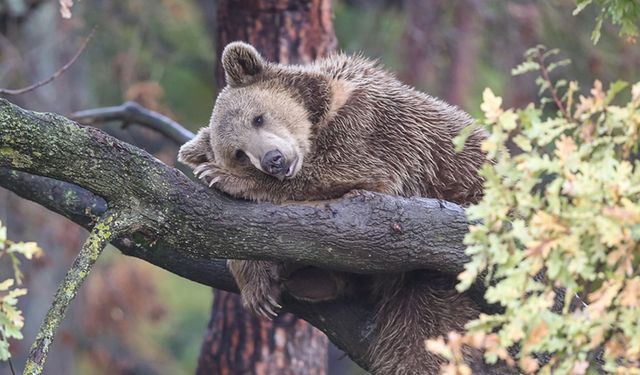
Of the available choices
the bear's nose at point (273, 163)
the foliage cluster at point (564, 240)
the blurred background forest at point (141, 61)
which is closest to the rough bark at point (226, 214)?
the bear's nose at point (273, 163)

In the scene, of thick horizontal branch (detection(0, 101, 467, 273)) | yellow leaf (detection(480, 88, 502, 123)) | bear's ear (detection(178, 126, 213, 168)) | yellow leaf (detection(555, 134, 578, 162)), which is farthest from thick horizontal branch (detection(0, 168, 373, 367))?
yellow leaf (detection(555, 134, 578, 162))

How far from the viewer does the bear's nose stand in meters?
4.91

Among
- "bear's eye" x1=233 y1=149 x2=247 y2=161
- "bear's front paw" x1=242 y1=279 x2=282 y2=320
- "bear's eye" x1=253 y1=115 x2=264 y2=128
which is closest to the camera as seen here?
"bear's front paw" x1=242 y1=279 x2=282 y2=320

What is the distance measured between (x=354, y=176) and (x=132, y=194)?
1.22 metres

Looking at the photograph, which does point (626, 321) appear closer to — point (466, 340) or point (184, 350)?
point (466, 340)

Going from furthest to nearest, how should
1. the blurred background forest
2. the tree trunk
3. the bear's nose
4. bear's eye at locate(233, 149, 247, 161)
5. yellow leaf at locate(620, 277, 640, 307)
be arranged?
1. the blurred background forest
2. the tree trunk
3. bear's eye at locate(233, 149, 247, 161)
4. the bear's nose
5. yellow leaf at locate(620, 277, 640, 307)

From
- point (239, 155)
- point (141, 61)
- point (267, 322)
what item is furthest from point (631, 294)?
point (141, 61)

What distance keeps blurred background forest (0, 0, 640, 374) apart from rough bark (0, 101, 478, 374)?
4718 millimetres

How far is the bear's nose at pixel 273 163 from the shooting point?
4.91 metres

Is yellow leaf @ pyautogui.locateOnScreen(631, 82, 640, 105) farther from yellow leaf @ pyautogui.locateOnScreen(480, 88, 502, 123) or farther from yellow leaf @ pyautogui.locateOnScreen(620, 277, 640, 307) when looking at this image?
yellow leaf @ pyautogui.locateOnScreen(620, 277, 640, 307)

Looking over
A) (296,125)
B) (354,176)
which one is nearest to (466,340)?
(354,176)

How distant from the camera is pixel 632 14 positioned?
4.61m

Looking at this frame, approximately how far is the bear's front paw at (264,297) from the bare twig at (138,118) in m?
1.73

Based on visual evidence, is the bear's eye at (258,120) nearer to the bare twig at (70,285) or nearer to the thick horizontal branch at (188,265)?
the thick horizontal branch at (188,265)
